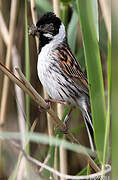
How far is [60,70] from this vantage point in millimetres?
1617

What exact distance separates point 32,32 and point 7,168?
1.05 m

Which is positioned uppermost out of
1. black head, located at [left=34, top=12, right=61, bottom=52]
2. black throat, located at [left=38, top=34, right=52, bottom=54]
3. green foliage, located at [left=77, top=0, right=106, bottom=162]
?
black head, located at [left=34, top=12, right=61, bottom=52]

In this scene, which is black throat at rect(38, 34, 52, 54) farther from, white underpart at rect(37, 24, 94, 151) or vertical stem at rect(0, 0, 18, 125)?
vertical stem at rect(0, 0, 18, 125)

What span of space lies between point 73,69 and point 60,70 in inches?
2.9

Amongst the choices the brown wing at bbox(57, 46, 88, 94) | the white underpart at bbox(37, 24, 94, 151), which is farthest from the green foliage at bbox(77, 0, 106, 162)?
the brown wing at bbox(57, 46, 88, 94)

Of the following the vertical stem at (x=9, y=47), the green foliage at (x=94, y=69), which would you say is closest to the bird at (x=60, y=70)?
the vertical stem at (x=9, y=47)

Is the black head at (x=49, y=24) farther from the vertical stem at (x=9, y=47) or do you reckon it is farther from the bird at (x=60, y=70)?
the vertical stem at (x=9, y=47)

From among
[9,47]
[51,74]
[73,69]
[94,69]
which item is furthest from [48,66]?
[94,69]

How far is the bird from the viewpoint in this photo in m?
1.56

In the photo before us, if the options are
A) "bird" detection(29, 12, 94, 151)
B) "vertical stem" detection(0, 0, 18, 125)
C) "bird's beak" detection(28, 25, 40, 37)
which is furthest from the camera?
"vertical stem" detection(0, 0, 18, 125)

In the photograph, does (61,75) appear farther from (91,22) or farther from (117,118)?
(117,118)

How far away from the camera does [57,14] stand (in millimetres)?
1551

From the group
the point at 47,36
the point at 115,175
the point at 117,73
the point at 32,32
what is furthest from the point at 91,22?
the point at 47,36

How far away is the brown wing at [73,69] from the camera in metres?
1.63
